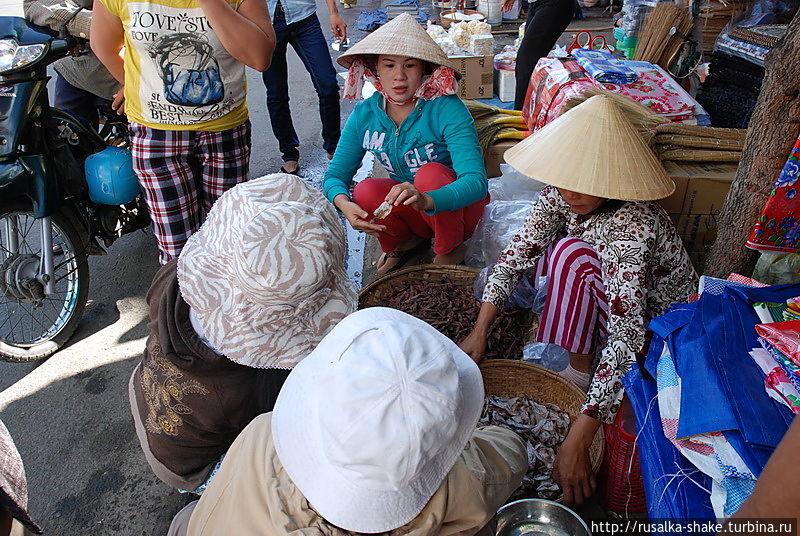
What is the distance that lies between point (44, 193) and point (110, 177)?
12.4 inches

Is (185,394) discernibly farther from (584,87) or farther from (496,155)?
(584,87)

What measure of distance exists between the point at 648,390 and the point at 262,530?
104cm

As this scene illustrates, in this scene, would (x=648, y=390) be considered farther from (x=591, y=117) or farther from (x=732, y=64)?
(x=732, y=64)

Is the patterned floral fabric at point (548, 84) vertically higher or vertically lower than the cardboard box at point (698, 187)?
higher

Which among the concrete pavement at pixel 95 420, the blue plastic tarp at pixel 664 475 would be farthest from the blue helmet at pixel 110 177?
the blue plastic tarp at pixel 664 475

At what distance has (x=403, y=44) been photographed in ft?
8.14

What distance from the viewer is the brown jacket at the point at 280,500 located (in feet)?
3.59

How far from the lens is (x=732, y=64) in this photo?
3395mm

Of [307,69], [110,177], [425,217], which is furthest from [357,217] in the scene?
[307,69]

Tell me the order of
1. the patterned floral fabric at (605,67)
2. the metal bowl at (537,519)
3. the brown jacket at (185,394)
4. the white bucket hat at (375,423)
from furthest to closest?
the patterned floral fabric at (605,67) < the metal bowl at (537,519) < the brown jacket at (185,394) < the white bucket hat at (375,423)

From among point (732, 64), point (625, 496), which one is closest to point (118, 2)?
point (625, 496)

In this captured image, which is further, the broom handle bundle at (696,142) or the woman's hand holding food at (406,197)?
the broom handle bundle at (696,142)

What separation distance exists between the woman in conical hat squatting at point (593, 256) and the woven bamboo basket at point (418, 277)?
0.50 m

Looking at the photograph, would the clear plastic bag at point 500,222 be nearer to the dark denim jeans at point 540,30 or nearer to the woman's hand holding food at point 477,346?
the woman's hand holding food at point 477,346
